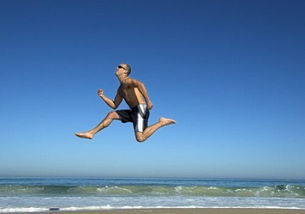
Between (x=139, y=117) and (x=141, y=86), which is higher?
(x=141, y=86)

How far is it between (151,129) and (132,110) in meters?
0.51

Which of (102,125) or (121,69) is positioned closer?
(121,69)

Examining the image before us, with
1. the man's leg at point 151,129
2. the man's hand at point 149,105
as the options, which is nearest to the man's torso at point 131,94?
the man's hand at point 149,105

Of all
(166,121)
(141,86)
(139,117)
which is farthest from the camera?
(166,121)

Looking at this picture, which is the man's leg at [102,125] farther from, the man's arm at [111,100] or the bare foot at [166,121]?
the bare foot at [166,121]

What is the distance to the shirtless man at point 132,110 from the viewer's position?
7535 millimetres

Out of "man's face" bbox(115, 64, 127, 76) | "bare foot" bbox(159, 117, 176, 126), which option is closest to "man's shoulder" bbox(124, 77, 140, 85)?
"man's face" bbox(115, 64, 127, 76)

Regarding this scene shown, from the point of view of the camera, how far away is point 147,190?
3178cm

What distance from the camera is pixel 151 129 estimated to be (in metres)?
7.89

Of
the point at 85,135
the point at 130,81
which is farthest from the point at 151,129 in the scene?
the point at 85,135

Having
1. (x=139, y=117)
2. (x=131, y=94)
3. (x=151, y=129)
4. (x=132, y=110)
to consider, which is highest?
(x=131, y=94)

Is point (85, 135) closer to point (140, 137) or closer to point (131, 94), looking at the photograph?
point (140, 137)

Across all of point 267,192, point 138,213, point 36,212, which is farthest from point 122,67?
point 267,192

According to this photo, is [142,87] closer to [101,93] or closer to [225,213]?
[101,93]
